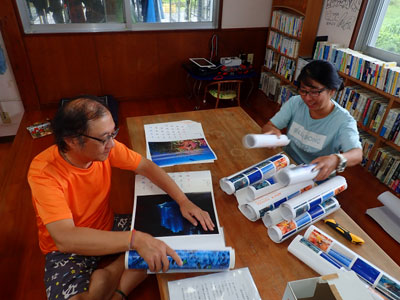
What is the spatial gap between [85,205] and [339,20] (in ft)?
10.2

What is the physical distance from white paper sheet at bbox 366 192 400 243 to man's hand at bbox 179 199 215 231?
1.69m

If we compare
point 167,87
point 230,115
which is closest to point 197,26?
point 167,87

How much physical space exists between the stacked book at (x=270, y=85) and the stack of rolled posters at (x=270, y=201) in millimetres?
3102

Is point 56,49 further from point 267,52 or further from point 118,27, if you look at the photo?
point 267,52

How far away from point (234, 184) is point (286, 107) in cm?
81

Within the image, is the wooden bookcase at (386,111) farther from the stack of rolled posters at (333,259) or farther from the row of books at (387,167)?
the stack of rolled posters at (333,259)

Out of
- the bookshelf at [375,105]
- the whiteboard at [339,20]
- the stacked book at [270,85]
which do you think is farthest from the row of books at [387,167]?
the stacked book at [270,85]

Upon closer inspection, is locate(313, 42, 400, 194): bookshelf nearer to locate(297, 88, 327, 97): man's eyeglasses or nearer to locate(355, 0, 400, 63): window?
locate(355, 0, 400, 63): window

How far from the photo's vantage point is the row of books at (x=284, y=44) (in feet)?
11.4

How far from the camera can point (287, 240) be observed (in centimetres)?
97

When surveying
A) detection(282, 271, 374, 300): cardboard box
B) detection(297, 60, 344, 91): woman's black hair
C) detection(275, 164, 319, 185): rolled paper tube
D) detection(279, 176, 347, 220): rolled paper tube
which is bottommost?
detection(279, 176, 347, 220): rolled paper tube

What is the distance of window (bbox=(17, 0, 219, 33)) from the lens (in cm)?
323

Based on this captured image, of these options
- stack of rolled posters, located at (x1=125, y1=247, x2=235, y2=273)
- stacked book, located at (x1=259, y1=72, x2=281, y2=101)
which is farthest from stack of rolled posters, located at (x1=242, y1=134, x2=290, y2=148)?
stacked book, located at (x1=259, y1=72, x2=281, y2=101)

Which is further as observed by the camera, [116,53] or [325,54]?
[116,53]
